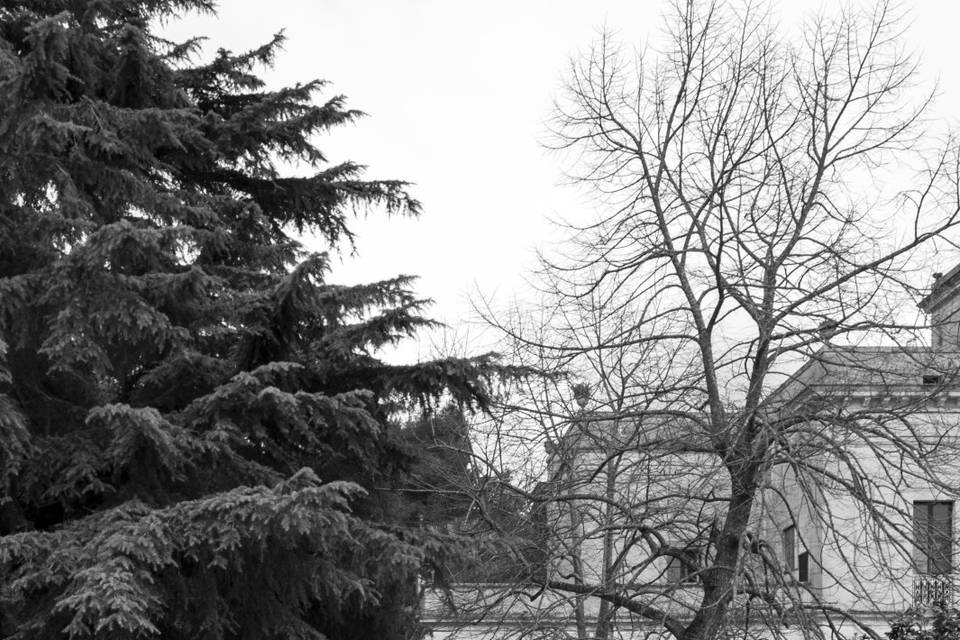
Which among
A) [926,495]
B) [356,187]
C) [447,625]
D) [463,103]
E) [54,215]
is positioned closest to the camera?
[54,215]

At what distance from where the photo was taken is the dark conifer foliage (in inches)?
343

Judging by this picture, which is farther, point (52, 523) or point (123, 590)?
point (52, 523)

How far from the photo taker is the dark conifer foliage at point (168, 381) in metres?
8.72

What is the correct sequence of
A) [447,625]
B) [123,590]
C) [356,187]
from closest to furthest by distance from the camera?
[123,590] → [447,625] → [356,187]

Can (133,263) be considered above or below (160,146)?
below

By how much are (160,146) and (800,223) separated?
6.72 m

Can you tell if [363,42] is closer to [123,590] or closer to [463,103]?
[463,103]

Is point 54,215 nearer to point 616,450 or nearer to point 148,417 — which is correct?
point 148,417

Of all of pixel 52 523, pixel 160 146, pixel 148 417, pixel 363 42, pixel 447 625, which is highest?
pixel 363 42

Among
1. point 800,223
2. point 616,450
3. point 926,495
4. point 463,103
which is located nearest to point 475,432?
point 616,450

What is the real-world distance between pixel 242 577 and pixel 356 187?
496 centimetres

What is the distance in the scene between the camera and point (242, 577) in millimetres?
9922

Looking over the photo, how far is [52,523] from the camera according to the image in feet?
34.6

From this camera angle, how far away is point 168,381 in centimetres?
1061
